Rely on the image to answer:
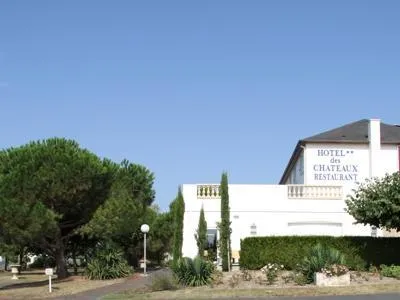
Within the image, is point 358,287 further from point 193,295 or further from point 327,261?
point 193,295

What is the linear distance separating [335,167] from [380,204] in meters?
21.6

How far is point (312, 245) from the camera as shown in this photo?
29.1 meters

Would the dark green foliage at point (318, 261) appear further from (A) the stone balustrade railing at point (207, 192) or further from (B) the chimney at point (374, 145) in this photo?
(B) the chimney at point (374, 145)

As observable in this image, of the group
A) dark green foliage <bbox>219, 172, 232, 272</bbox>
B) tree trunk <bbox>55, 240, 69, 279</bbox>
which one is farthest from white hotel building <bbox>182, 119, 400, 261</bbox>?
tree trunk <bbox>55, 240, 69, 279</bbox>

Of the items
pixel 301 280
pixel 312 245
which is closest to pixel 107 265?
pixel 312 245

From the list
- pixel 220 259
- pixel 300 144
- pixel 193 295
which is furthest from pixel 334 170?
pixel 193 295

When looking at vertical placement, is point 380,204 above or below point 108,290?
above

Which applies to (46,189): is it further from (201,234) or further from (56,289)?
(201,234)

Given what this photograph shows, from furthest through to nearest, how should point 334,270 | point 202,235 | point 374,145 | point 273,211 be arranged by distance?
point 374,145 → point 273,211 → point 202,235 → point 334,270

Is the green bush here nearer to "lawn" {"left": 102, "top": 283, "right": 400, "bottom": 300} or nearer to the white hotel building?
"lawn" {"left": 102, "top": 283, "right": 400, "bottom": 300}

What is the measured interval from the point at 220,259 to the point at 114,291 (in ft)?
21.8

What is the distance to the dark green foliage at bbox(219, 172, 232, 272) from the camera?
103 feet

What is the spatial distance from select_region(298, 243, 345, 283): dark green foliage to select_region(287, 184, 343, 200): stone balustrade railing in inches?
459

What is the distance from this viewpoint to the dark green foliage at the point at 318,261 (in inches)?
966
